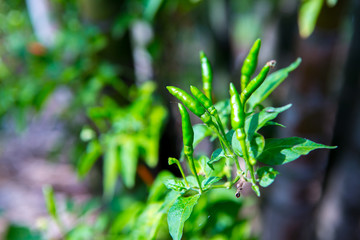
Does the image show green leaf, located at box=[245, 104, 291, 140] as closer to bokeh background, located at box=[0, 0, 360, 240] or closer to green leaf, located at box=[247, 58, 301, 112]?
green leaf, located at box=[247, 58, 301, 112]

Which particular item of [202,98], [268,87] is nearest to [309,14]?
[268,87]

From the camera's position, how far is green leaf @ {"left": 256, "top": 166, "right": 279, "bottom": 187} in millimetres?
307

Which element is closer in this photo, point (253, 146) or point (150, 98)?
point (253, 146)

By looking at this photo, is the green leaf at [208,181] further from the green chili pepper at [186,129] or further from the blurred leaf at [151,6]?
the blurred leaf at [151,6]

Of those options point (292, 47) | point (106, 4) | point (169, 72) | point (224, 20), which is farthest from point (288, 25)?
point (106, 4)

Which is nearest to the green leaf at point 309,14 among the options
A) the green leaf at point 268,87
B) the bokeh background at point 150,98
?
the bokeh background at point 150,98

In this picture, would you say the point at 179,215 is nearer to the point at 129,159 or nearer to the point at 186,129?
the point at 186,129

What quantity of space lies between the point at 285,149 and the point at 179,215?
117mm

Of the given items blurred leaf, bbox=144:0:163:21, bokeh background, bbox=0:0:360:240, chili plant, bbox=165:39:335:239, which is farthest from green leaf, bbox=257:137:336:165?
blurred leaf, bbox=144:0:163:21

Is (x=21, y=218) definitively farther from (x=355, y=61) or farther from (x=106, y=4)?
(x=355, y=61)

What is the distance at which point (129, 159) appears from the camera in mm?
594

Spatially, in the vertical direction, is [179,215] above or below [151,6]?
below

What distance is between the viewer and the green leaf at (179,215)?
0.29m

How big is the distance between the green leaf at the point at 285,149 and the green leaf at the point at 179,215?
8cm
